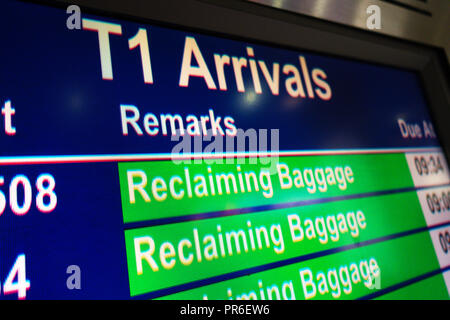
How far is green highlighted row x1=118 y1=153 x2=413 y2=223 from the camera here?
83 cm

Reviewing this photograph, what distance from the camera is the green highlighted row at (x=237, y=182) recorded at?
0.83 metres

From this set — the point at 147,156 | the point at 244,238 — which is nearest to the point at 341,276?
the point at 244,238

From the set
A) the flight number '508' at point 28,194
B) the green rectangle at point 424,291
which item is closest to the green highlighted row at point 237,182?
the flight number '508' at point 28,194

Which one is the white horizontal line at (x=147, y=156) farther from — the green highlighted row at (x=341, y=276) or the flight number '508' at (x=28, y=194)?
the green highlighted row at (x=341, y=276)

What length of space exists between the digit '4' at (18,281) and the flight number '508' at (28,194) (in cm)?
10

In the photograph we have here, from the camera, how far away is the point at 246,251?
924 millimetres

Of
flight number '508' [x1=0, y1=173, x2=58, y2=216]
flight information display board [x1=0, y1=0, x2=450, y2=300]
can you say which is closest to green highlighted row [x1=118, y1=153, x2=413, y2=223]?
flight information display board [x1=0, y1=0, x2=450, y2=300]

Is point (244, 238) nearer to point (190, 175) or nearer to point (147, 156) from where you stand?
point (190, 175)

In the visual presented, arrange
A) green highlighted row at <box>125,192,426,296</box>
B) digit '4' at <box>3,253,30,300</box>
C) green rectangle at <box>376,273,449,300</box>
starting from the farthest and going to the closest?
green rectangle at <box>376,273,449,300</box>, green highlighted row at <box>125,192,426,296</box>, digit '4' at <box>3,253,30,300</box>

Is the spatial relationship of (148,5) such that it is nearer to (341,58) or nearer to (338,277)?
(341,58)

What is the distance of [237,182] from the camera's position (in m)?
0.98

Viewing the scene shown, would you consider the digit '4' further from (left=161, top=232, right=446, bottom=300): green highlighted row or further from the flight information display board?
(left=161, top=232, right=446, bottom=300): green highlighted row

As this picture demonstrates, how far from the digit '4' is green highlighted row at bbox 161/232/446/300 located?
30 centimetres

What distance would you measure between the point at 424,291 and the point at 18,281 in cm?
132
